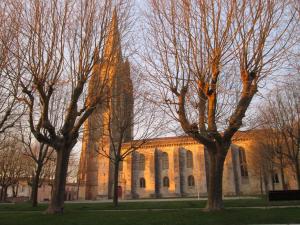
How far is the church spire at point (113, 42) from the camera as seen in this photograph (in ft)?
43.8

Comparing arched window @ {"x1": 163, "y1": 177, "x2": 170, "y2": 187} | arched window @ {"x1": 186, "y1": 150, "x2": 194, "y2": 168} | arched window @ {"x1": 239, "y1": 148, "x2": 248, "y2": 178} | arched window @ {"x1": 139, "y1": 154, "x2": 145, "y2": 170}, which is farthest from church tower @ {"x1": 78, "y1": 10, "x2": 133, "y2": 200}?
arched window @ {"x1": 239, "y1": 148, "x2": 248, "y2": 178}

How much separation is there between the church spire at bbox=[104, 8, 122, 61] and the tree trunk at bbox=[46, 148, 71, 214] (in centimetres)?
497

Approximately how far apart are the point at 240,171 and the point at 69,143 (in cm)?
3627

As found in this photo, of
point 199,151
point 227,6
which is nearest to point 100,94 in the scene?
point 227,6

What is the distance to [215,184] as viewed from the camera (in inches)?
476

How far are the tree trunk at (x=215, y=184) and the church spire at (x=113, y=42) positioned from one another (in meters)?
6.63

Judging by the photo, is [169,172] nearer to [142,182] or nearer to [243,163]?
[142,182]

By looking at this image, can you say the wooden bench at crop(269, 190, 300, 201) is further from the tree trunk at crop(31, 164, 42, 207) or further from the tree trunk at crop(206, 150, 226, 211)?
the tree trunk at crop(31, 164, 42, 207)

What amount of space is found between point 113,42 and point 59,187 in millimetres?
7130

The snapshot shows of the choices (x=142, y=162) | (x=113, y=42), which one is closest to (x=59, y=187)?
(x=113, y=42)

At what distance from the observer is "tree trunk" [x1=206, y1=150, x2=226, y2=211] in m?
12.0

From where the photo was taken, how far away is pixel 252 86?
39.2ft

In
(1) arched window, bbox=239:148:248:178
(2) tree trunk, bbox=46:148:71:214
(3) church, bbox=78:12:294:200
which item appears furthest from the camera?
(1) arched window, bbox=239:148:248:178

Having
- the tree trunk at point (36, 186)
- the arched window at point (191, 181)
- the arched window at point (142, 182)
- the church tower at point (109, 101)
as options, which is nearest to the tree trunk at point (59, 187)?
the church tower at point (109, 101)
